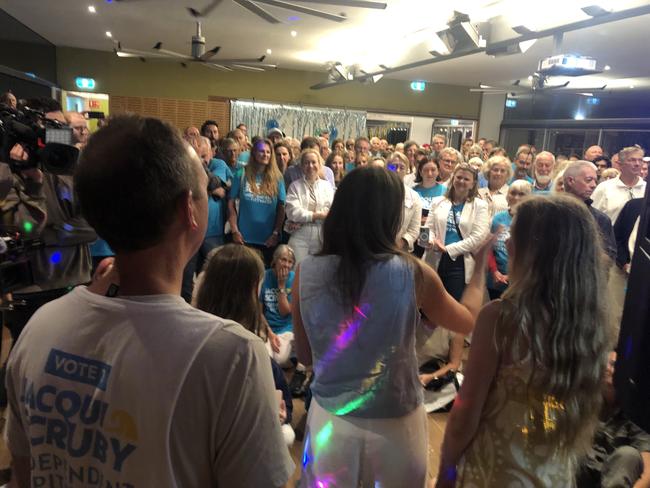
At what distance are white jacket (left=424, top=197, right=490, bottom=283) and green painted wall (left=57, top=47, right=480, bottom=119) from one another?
24.4 feet

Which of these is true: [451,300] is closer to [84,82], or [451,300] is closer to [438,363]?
[438,363]

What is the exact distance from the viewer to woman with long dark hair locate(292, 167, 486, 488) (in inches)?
48.0

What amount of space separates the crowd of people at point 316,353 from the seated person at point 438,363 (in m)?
1.15

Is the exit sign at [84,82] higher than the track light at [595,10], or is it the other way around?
the track light at [595,10]

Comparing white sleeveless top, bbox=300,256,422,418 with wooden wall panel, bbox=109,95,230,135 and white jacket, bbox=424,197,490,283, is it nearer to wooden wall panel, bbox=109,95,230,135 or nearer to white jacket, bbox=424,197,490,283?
white jacket, bbox=424,197,490,283

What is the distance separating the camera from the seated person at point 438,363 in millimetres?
2932

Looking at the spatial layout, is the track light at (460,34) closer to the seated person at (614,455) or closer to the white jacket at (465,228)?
the white jacket at (465,228)

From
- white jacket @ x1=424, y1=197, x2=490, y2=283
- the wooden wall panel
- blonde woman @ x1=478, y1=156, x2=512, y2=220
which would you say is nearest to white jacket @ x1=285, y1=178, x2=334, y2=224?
white jacket @ x1=424, y1=197, x2=490, y2=283

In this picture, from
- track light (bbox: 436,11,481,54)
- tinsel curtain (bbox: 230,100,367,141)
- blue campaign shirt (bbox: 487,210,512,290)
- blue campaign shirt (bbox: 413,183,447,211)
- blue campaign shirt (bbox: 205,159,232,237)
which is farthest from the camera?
tinsel curtain (bbox: 230,100,367,141)

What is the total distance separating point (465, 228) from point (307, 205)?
45.8 inches

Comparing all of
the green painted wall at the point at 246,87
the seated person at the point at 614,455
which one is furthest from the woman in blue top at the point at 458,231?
the green painted wall at the point at 246,87

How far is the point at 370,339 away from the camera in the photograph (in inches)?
48.4

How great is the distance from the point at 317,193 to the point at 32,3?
4788 millimetres

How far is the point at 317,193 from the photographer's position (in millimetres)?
3662
